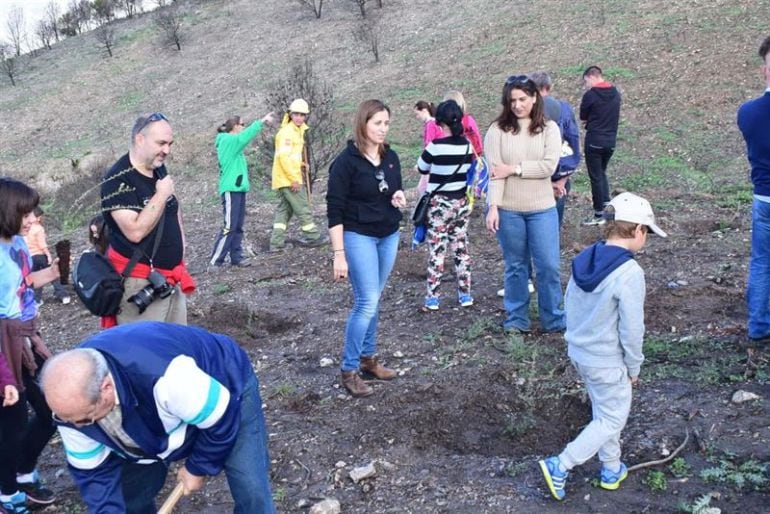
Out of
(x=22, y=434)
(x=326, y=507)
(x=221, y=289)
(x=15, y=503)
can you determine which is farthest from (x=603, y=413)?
(x=221, y=289)

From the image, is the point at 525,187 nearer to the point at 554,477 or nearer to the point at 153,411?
the point at 554,477

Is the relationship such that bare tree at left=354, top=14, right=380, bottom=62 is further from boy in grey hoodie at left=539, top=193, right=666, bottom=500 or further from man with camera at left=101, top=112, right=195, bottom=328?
boy in grey hoodie at left=539, top=193, right=666, bottom=500

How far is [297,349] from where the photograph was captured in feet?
19.4

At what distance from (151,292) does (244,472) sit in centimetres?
136

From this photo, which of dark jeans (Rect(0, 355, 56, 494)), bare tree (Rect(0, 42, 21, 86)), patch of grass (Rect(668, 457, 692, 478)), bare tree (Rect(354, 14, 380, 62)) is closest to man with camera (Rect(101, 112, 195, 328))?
dark jeans (Rect(0, 355, 56, 494))

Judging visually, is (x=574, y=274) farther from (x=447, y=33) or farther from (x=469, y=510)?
(x=447, y=33)

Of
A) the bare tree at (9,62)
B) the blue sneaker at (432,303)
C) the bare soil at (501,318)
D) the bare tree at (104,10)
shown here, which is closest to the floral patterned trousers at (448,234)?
the blue sneaker at (432,303)

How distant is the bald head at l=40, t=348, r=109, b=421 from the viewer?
2.12m

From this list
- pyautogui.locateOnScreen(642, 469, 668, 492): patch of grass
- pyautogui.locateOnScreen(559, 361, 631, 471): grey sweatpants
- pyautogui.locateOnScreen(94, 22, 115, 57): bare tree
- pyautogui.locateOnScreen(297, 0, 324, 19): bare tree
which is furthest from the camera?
pyautogui.locateOnScreen(94, 22, 115, 57): bare tree

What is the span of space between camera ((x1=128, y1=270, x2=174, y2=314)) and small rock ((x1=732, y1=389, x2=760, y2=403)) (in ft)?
10.7

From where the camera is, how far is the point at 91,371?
216 cm

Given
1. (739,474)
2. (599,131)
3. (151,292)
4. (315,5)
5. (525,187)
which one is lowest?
(739,474)

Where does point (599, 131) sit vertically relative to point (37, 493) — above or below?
above

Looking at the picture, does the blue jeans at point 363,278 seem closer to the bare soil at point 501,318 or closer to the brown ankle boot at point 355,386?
the brown ankle boot at point 355,386
